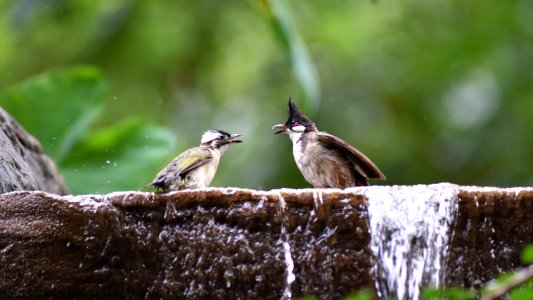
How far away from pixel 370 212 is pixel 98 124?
373 inches

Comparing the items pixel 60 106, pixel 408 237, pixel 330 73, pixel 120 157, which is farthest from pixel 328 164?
pixel 330 73

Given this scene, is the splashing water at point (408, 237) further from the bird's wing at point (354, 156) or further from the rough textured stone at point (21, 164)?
the rough textured stone at point (21, 164)

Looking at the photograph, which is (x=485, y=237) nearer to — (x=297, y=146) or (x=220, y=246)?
(x=220, y=246)

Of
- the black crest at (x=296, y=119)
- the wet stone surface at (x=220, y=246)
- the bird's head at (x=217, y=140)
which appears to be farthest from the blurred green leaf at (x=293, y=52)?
the wet stone surface at (x=220, y=246)

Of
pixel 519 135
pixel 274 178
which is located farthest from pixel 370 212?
pixel 519 135

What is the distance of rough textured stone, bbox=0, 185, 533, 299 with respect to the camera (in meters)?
4.25

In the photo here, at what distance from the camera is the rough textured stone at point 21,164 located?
5074 millimetres

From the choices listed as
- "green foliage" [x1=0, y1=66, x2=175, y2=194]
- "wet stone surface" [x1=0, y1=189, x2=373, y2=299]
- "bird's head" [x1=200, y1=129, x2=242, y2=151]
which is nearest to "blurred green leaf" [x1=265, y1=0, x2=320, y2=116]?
"bird's head" [x1=200, y1=129, x2=242, y2=151]

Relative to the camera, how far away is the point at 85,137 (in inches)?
314

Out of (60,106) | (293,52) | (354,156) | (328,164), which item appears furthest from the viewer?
(60,106)

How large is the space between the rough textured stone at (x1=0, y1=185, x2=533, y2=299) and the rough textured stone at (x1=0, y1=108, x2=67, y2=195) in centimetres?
82

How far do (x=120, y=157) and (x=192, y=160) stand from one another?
2.20 metres

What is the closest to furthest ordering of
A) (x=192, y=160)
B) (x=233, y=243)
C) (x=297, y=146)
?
1. (x=233, y=243)
2. (x=192, y=160)
3. (x=297, y=146)

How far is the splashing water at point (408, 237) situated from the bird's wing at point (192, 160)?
1.58m
